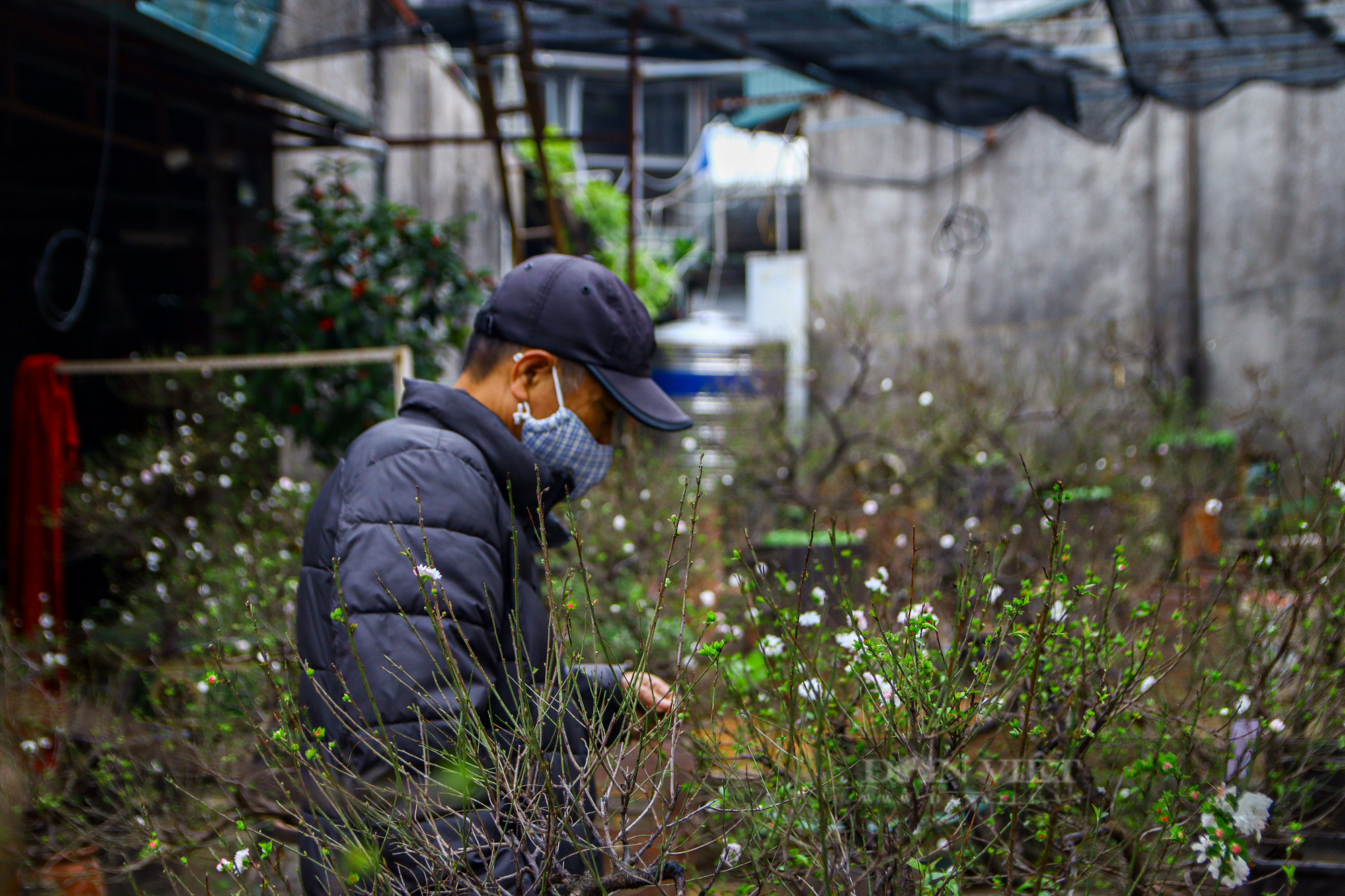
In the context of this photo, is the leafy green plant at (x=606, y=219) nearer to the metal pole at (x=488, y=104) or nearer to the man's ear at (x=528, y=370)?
the metal pole at (x=488, y=104)

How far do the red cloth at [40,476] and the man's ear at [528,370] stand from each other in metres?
3.55

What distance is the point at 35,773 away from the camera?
104 inches

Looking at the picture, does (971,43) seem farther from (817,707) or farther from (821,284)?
(821,284)

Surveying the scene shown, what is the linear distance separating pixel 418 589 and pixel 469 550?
10 cm

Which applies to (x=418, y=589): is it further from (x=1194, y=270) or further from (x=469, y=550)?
(x=1194, y=270)

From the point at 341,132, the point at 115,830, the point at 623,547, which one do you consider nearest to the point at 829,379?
the point at 341,132

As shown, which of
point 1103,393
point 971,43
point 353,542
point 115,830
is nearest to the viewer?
point 353,542

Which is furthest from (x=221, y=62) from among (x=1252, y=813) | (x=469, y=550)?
(x=1252, y=813)

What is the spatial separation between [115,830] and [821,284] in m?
11.8

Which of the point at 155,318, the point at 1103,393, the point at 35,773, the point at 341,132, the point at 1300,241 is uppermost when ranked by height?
the point at 341,132

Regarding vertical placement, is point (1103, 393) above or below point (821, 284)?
below

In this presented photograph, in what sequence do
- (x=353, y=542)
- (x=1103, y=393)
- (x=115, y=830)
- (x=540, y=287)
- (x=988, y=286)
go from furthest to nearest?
(x=988, y=286), (x=1103, y=393), (x=115, y=830), (x=540, y=287), (x=353, y=542)

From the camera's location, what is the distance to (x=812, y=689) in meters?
1.39

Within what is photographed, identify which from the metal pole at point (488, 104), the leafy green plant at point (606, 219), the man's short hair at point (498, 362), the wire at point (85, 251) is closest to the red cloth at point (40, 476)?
the wire at point (85, 251)
